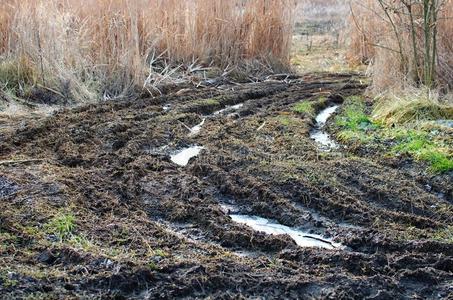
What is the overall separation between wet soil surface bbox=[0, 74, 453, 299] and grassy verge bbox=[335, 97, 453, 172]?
0.25 metres

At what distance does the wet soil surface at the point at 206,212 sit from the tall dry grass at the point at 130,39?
4.33 ft

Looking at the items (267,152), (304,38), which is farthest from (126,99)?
(304,38)

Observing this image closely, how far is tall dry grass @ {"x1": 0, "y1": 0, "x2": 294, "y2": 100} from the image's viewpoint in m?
7.81

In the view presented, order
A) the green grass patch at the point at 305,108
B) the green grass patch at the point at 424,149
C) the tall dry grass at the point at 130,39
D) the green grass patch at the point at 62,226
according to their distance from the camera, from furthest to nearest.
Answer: the tall dry grass at the point at 130,39, the green grass patch at the point at 305,108, the green grass patch at the point at 424,149, the green grass patch at the point at 62,226

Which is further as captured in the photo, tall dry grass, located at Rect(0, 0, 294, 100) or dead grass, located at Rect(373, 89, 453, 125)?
tall dry grass, located at Rect(0, 0, 294, 100)

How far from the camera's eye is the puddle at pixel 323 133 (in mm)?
5887

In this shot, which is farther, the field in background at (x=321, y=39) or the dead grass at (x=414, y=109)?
the field in background at (x=321, y=39)

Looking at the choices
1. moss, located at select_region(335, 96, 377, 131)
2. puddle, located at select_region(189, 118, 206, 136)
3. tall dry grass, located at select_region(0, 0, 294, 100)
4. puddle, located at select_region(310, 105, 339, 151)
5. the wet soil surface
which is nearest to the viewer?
the wet soil surface

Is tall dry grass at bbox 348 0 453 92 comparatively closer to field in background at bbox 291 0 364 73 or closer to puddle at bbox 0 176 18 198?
field in background at bbox 291 0 364 73

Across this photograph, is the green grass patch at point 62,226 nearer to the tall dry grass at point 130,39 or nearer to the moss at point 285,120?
the moss at point 285,120

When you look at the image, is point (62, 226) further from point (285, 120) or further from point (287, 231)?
point (285, 120)

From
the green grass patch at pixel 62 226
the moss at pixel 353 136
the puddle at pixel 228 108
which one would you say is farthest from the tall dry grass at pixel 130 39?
the green grass patch at pixel 62 226

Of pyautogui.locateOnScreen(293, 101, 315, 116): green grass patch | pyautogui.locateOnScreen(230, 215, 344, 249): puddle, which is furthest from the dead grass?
pyautogui.locateOnScreen(230, 215, 344, 249): puddle

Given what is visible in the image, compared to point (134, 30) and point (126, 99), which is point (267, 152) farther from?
point (134, 30)
